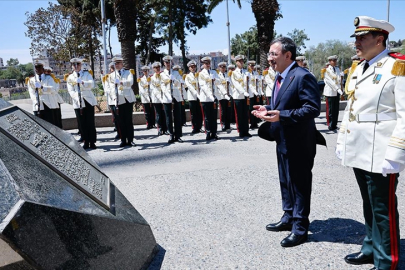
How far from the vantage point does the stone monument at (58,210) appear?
189cm

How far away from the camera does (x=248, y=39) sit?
60.0 m

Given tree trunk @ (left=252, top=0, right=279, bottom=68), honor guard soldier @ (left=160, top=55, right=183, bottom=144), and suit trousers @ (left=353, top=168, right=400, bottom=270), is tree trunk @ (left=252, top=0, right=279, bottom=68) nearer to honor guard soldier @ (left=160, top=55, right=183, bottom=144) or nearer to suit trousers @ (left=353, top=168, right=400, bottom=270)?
honor guard soldier @ (left=160, top=55, right=183, bottom=144)

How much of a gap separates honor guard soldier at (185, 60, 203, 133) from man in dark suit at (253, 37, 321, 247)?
7.58 meters

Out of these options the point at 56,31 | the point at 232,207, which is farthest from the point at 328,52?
the point at 232,207

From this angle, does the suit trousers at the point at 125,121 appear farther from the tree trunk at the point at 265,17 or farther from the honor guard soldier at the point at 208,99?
the tree trunk at the point at 265,17

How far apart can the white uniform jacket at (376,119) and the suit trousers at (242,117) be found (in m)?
6.87

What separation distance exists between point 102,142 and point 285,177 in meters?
7.39

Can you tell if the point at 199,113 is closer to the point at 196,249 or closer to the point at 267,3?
the point at 267,3

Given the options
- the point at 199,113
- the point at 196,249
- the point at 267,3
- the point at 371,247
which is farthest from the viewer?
the point at 267,3

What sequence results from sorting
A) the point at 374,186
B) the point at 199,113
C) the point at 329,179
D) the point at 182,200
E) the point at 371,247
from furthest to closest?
the point at 199,113
the point at 329,179
the point at 182,200
the point at 371,247
the point at 374,186

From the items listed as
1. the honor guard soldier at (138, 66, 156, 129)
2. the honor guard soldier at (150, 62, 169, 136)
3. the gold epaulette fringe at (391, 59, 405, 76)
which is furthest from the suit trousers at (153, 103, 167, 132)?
the gold epaulette fringe at (391, 59, 405, 76)

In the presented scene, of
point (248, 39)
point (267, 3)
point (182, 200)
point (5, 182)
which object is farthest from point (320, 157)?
point (248, 39)

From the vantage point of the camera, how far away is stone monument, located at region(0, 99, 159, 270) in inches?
74.5

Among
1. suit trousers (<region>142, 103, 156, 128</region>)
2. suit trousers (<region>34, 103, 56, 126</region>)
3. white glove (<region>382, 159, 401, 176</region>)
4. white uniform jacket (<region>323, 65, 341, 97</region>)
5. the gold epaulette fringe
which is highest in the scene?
the gold epaulette fringe
